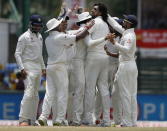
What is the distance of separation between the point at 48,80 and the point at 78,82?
0.57 m

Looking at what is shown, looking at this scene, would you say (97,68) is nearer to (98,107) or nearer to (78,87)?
(78,87)

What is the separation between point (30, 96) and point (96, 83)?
4.62ft

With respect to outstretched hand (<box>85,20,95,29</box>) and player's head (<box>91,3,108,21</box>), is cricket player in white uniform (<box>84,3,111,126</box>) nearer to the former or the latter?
player's head (<box>91,3,108,21</box>)

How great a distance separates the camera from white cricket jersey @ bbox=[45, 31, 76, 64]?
17781mm

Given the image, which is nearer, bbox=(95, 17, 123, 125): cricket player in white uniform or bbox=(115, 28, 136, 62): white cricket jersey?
bbox=(115, 28, 136, 62): white cricket jersey

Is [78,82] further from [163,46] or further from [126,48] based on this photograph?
[163,46]

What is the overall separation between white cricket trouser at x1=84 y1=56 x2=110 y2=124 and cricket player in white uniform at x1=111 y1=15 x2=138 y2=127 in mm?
264

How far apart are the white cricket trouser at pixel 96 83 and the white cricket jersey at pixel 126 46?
0.35 metres

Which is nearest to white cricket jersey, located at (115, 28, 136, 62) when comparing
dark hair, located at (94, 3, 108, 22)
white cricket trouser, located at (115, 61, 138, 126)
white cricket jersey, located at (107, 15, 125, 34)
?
white cricket trouser, located at (115, 61, 138, 126)

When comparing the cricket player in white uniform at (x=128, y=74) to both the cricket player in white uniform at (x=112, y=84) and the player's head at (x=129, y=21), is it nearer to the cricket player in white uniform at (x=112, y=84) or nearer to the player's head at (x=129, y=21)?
the player's head at (x=129, y=21)

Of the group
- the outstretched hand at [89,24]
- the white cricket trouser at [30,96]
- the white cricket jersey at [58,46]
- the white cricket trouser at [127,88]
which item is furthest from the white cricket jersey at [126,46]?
the white cricket trouser at [30,96]

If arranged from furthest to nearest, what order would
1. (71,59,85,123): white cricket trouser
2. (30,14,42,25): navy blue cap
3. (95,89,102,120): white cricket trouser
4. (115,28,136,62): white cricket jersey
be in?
(95,89,102,120): white cricket trouser
(30,14,42,25): navy blue cap
(71,59,85,123): white cricket trouser
(115,28,136,62): white cricket jersey

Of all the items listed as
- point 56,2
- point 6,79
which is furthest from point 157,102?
point 56,2

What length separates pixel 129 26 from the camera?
711 inches
